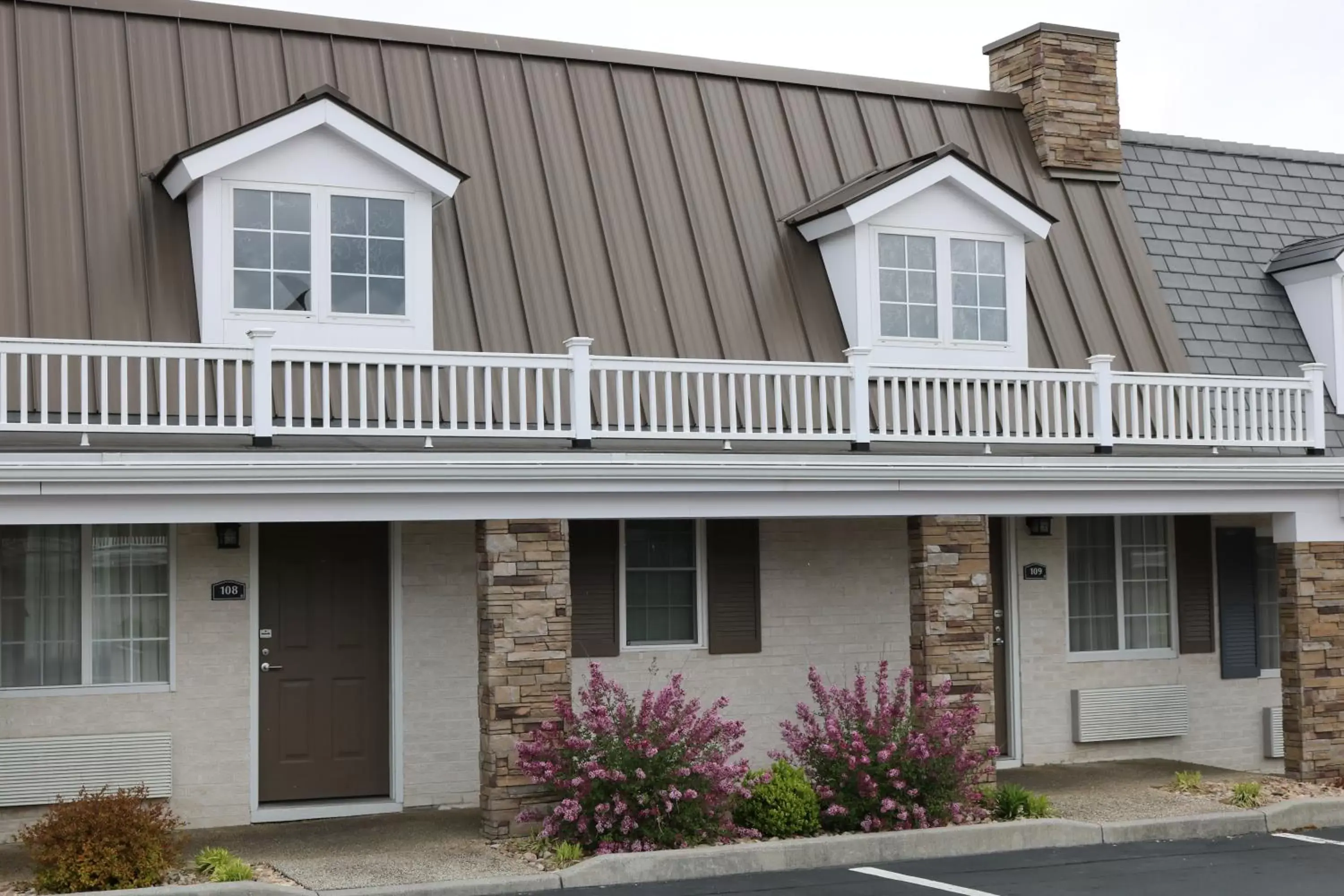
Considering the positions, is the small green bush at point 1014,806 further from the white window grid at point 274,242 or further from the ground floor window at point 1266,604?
the white window grid at point 274,242

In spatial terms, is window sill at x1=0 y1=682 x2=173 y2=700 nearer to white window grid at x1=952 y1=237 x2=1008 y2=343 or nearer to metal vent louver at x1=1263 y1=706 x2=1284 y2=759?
white window grid at x1=952 y1=237 x2=1008 y2=343

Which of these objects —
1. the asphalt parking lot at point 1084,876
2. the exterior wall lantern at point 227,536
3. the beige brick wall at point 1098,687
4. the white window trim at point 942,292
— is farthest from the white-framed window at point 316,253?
the beige brick wall at point 1098,687

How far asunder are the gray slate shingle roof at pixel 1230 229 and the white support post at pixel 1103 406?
8.28 ft

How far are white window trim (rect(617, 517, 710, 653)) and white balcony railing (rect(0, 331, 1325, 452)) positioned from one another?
1187 millimetres

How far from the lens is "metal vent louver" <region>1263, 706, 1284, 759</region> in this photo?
1614 cm

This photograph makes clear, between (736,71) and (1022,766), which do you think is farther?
(736,71)

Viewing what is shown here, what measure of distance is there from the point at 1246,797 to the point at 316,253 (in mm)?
8761

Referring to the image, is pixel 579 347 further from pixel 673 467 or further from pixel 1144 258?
pixel 1144 258

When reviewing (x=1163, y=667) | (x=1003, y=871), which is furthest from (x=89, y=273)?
(x=1163, y=667)

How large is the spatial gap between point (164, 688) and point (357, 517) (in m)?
2.37

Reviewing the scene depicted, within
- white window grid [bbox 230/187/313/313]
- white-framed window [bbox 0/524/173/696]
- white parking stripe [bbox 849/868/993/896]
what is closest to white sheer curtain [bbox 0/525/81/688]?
white-framed window [bbox 0/524/173/696]

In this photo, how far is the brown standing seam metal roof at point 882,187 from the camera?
1430 centimetres

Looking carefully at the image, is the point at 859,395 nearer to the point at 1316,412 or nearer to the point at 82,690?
the point at 1316,412

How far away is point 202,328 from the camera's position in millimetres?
12211
